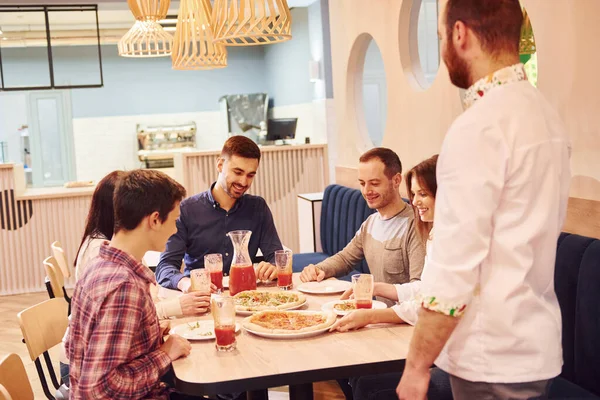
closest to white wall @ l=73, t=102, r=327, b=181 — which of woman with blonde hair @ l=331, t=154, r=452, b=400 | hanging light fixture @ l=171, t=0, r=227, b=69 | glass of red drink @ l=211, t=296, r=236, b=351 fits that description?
hanging light fixture @ l=171, t=0, r=227, b=69

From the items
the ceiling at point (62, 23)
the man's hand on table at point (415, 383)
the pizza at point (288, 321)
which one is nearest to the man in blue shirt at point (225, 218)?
the pizza at point (288, 321)

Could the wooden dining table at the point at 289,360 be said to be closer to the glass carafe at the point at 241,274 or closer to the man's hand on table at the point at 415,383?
the man's hand on table at the point at 415,383

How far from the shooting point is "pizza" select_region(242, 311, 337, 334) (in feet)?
7.17

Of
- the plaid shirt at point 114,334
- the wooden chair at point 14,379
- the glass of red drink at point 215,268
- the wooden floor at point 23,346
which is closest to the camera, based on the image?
the plaid shirt at point 114,334

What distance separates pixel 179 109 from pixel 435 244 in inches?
445

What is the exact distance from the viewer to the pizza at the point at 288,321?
7.17ft

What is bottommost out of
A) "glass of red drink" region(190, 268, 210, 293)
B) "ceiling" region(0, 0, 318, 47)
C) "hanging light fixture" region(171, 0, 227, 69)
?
"glass of red drink" region(190, 268, 210, 293)

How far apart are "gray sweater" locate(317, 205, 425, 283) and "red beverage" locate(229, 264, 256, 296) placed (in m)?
0.44

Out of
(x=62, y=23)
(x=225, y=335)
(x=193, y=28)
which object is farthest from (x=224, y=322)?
(x=62, y=23)

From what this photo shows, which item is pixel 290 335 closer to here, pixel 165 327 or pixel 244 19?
pixel 165 327

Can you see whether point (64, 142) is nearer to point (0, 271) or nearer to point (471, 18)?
point (0, 271)

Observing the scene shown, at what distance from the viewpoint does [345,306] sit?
246 cm

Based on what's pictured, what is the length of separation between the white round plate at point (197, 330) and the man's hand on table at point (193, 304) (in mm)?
139

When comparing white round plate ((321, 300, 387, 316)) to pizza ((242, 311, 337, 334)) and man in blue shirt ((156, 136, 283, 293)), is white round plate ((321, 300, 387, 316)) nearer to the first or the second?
pizza ((242, 311, 337, 334))
